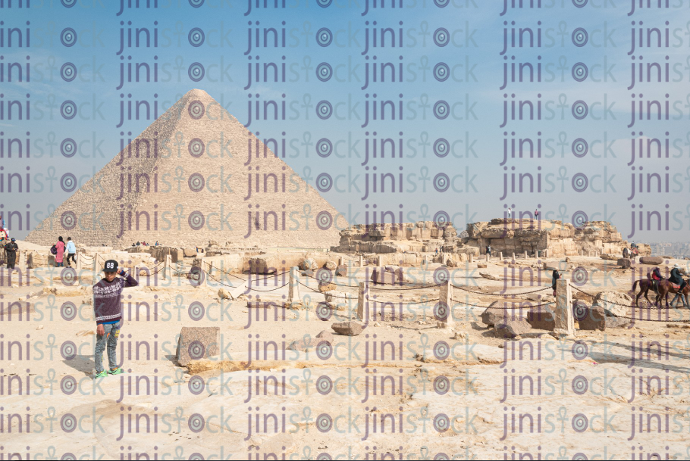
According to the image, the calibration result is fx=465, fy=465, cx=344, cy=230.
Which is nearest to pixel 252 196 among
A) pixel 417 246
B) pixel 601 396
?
pixel 417 246

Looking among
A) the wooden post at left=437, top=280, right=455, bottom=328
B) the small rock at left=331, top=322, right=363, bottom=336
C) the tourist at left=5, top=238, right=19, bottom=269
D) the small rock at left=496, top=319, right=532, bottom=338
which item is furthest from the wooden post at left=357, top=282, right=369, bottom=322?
the tourist at left=5, top=238, right=19, bottom=269

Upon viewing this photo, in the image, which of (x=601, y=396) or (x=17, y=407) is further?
(x=601, y=396)

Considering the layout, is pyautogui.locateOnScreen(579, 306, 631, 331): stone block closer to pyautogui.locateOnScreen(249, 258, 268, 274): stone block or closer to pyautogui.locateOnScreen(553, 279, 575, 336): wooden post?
pyautogui.locateOnScreen(553, 279, 575, 336): wooden post

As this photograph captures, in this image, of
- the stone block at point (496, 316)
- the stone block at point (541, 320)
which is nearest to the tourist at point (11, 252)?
the stone block at point (496, 316)

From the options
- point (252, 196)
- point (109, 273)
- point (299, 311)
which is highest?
point (252, 196)

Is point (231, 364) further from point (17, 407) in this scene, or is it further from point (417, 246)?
point (417, 246)

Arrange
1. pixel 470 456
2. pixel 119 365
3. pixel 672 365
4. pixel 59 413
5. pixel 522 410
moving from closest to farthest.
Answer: pixel 470 456
pixel 59 413
pixel 522 410
pixel 119 365
pixel 672 365
